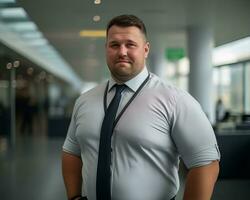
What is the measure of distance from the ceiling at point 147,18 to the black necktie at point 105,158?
10.6 feet

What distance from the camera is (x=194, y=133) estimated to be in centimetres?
133

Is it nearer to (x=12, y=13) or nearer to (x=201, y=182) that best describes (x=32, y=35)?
(x=12, y=13)

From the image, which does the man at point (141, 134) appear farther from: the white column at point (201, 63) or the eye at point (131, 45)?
the white column at point (201, 63)

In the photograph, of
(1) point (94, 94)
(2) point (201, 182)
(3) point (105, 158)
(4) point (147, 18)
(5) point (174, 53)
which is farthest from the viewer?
(5) point (174, 53)

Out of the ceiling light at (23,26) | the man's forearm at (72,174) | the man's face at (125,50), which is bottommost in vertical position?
the man's forearm at (72,174)

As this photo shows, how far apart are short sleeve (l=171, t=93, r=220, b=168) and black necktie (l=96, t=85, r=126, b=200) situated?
25 cm

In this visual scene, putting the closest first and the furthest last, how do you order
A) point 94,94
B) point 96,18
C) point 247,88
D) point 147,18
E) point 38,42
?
point 94,94 < point 96,18 < point 147,18 < point 38,42 < point 247,88

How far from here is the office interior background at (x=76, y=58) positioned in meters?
4.92

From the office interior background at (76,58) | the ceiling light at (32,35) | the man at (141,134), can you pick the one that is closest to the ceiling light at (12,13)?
the office interior background at (76,58)

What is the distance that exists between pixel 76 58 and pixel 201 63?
2.52 meters

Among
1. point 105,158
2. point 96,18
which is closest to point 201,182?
point 105,158

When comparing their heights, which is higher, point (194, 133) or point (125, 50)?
point (125, 50)

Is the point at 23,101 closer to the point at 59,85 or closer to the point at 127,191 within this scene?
the point at 59,85

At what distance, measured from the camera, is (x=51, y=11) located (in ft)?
16.5
